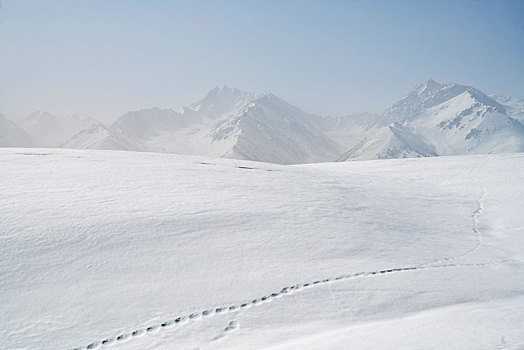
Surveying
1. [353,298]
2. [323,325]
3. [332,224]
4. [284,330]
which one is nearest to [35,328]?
[284,330]

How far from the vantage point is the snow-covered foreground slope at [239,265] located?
532cm

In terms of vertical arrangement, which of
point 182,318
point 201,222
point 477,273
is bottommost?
point 477,273

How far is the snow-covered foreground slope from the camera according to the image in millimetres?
5324

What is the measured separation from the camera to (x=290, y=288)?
6.51 metres

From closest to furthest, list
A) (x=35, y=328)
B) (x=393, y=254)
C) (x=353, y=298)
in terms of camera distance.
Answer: (x=35, y=328), (x=353, y=298), (x=393, y=254)

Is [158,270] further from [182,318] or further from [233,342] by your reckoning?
[233,342]

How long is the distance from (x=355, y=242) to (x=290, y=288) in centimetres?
249

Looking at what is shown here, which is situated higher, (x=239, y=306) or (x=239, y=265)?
(x=239, y=265)

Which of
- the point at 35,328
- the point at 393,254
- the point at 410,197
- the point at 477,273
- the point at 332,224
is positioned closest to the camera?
the point at 35,328

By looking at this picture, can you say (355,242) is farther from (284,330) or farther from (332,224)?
(284,330)

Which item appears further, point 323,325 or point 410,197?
point 410,197

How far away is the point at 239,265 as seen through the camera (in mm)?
7023

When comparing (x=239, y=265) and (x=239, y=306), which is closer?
(x=239, y=306)

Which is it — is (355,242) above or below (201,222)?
below
